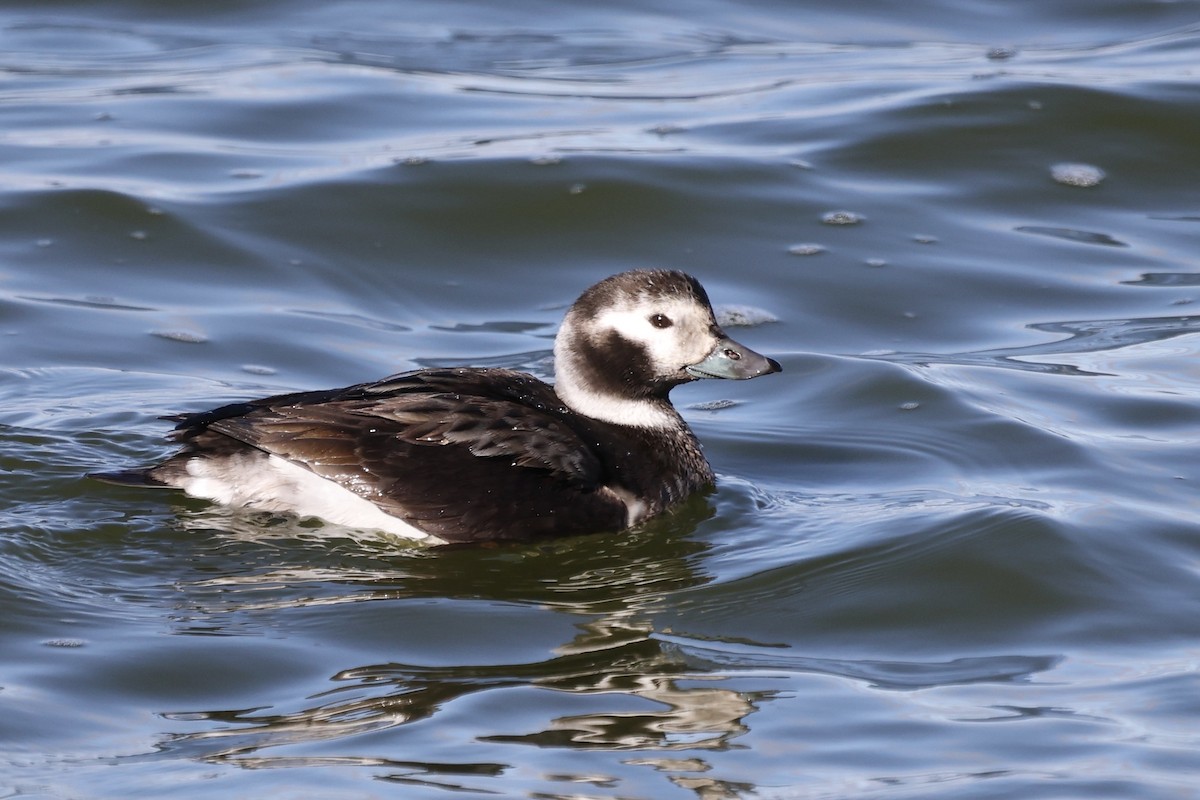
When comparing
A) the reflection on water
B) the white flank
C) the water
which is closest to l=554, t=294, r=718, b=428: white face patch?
the water

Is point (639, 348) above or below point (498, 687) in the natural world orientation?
above

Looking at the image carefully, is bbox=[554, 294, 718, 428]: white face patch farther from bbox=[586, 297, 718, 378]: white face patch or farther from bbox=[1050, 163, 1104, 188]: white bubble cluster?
bbox=[1050, 163, 1104, 188]: white bubble cluster

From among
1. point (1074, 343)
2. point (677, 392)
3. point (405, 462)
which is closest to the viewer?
point (405, 462)

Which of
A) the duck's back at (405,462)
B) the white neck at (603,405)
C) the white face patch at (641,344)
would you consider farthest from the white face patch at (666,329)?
the duck's back at (405,462)

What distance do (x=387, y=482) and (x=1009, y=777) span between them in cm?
254

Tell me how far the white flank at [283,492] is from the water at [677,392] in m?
0.08

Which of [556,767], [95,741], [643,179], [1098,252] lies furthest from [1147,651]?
[643,179]

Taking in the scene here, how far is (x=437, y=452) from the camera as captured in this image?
642cm

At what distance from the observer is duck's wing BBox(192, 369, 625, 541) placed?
6367 millimetres

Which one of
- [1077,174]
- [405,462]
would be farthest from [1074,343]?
[405,462]

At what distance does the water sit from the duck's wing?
156 mm

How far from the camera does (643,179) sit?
10.8 metres

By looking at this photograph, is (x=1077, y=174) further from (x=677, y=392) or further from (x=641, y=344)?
(x=641, y=344)

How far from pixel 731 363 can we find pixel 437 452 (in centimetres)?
131
